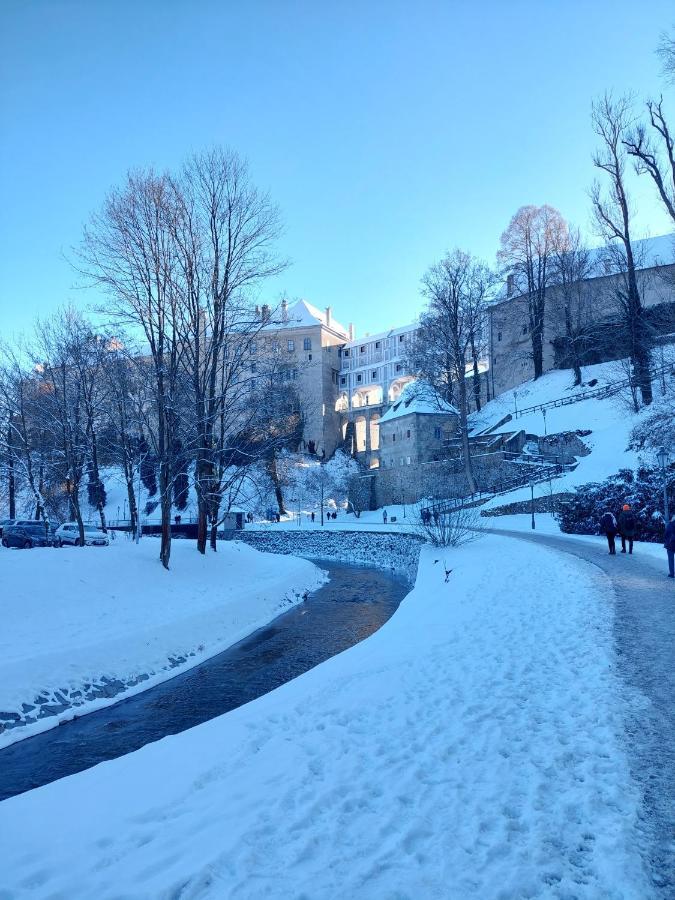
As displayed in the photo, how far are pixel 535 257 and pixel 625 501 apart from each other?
36.8m

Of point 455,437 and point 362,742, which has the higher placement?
Answer: point 455,437

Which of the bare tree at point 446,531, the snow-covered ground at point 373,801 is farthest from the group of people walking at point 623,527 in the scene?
the snow-covered ground at point 373,801

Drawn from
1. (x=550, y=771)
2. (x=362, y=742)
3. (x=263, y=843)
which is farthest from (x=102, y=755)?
(x=550, y=771)

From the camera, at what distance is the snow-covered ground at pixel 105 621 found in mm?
9117

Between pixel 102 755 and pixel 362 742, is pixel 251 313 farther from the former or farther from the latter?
pixel 362 742

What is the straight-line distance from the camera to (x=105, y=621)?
12.2 meters

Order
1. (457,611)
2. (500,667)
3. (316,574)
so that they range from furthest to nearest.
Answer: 1. (316,574)
2. (457,611)
3. (500,667)

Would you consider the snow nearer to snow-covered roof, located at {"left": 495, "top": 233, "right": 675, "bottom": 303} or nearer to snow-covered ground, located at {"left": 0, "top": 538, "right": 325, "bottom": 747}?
snow-covered roof, located at {"left": 495, "top": 233, "right": 675, "bottom": 303}

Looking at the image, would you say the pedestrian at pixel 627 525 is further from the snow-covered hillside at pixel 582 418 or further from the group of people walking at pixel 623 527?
the snow-covered hillside at pixel 582 418

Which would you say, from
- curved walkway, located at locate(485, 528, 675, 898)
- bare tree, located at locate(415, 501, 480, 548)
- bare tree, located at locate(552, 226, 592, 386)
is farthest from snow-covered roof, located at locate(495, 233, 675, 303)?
curved walkway, located at locate(485, 528, 675, 898)

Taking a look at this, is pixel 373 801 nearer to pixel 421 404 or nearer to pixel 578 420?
pixel 578 420

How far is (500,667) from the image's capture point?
7.12m

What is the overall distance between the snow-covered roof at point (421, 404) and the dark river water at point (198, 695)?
34.6 meters

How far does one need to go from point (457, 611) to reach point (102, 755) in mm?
6611
